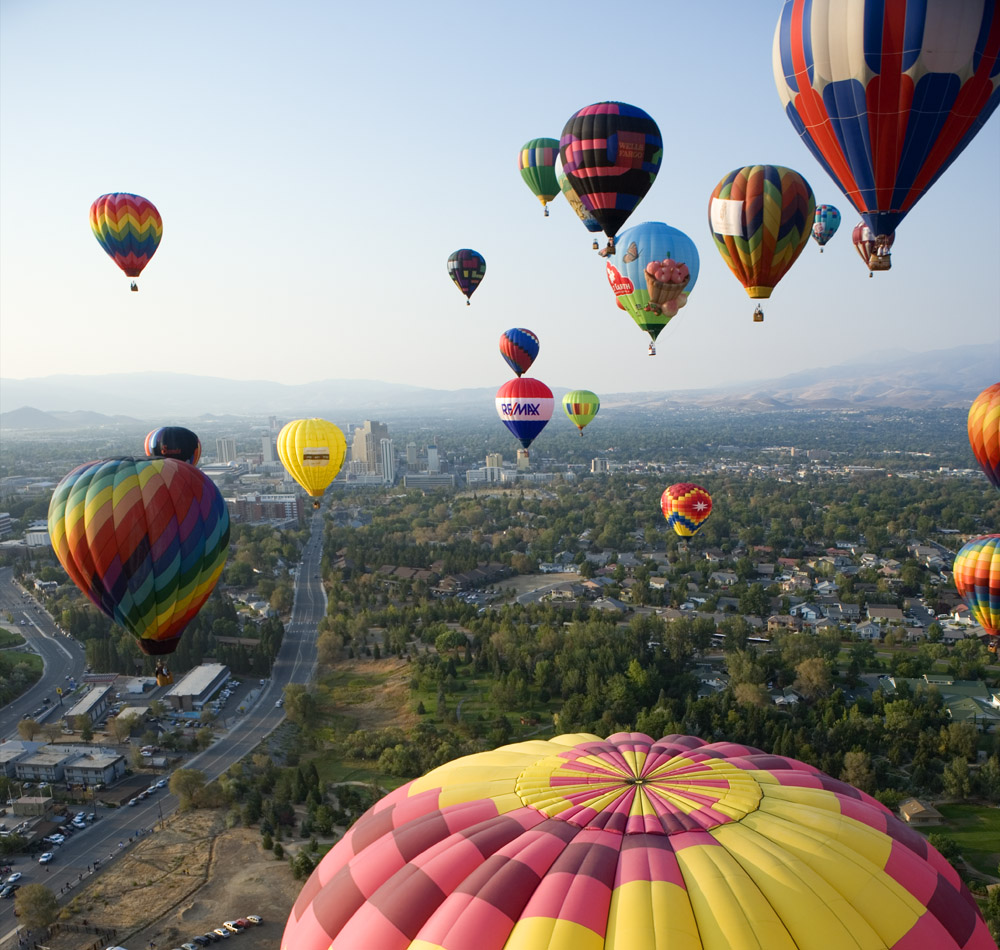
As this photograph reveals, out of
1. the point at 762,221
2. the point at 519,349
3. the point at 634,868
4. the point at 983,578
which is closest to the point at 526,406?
the point at 519,349

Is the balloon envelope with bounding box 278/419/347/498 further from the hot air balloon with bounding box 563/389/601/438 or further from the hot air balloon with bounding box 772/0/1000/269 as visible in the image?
the hot air balloon with bounding box 772/0/1000/269

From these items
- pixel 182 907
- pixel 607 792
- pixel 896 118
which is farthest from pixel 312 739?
pixel 896 118

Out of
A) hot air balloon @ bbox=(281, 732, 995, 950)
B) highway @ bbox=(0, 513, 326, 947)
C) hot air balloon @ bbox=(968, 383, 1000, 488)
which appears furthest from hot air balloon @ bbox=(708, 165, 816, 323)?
highway @ bbox=(0, 513, 326, 947)

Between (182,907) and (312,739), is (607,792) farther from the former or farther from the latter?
(312,739)

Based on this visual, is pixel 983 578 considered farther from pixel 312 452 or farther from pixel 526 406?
pixel 312 452

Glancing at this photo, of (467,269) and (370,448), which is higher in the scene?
(467,269)
